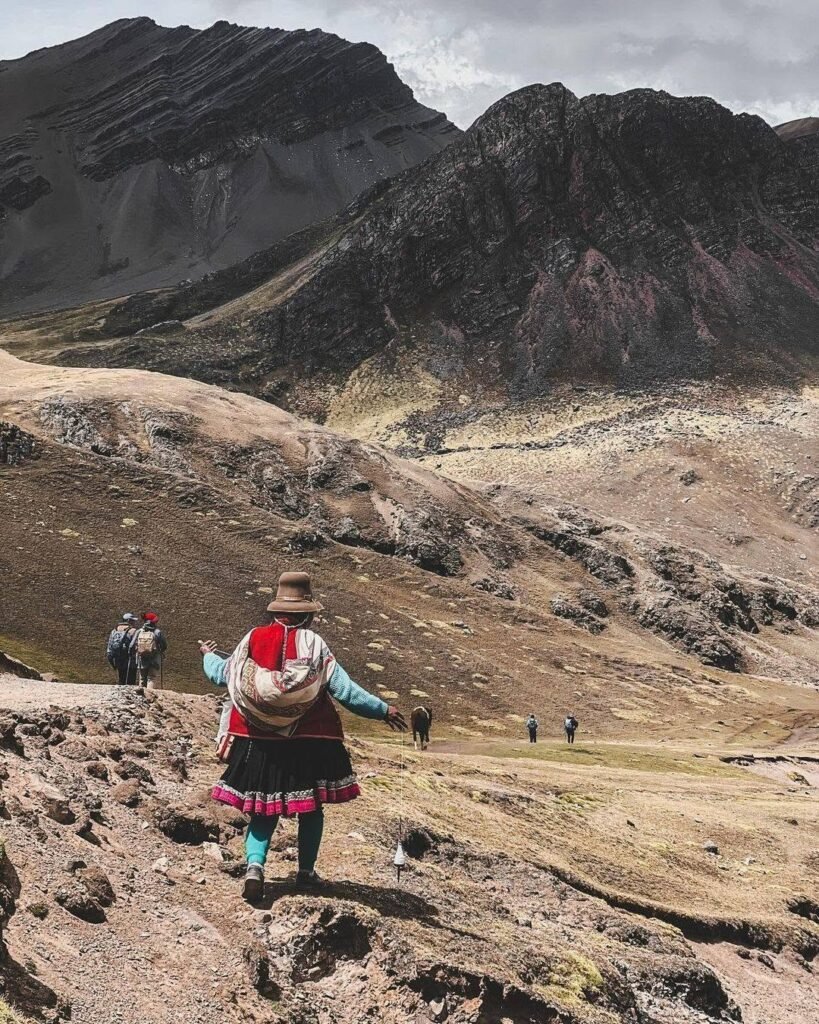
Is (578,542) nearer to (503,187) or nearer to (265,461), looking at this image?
(265,461)

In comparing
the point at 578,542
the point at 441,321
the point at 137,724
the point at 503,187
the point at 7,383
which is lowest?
the point at 578,542

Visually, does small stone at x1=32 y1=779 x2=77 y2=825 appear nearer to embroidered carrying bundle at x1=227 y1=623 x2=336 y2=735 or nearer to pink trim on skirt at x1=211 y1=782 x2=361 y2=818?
pink trim on skirt at x1=211 y1=782 x2=361 y2=818

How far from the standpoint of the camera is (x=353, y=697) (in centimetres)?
929

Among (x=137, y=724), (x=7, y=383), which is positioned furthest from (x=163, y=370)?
(x=137, y=724)

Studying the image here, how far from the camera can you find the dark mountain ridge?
133m

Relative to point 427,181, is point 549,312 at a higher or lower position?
lower

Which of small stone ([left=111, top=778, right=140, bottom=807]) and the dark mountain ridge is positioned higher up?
the dark mountain ridge

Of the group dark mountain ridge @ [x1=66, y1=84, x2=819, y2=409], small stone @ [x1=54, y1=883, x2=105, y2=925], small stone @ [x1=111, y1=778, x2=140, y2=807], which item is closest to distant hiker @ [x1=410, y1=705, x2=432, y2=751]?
small stone @ [x1=111, y1=778, x2=140, y2=807]

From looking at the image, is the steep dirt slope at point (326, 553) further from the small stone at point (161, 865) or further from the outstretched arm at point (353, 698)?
the outstretched arm at point (353, 698)

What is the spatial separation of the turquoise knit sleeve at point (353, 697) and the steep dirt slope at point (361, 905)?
1840 millimetres

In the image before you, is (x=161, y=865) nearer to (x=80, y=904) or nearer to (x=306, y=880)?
(x=306, y=880)

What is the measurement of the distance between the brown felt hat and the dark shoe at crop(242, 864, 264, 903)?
8.18ft

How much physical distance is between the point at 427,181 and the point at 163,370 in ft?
179

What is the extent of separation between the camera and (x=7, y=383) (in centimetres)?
6462
